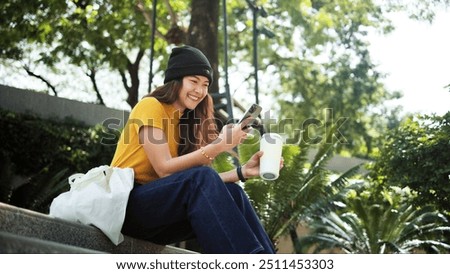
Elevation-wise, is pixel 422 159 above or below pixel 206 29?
below

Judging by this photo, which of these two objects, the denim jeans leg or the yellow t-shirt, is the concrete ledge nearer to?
the yellow t-shirt

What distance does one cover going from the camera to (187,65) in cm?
288

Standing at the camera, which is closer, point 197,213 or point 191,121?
point 197,213

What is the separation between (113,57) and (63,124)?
2.72 m

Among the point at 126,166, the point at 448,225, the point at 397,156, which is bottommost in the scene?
the point at 448,225

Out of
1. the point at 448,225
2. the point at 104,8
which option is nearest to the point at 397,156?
the point at 448,225

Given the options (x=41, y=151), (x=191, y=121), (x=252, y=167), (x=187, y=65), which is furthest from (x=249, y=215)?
(x=41, y=151)

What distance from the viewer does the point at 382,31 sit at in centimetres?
1605

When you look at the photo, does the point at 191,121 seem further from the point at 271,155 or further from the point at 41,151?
the point at 41,151

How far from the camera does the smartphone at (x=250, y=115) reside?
2.63 meters

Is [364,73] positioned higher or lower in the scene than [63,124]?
higher

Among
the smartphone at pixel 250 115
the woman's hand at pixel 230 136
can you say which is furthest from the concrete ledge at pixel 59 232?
the smartphone at pixel 250 115

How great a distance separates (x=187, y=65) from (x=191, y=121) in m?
0.24
